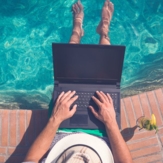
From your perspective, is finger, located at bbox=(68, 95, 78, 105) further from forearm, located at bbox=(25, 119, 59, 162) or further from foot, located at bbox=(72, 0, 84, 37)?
foot, located at bbox=(72, 0, 84, 37)

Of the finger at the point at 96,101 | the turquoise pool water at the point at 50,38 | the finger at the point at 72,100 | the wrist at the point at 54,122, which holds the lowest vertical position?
the wrist at the point at 54,122

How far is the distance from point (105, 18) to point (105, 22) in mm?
73

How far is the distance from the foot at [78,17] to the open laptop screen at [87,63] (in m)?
0.98

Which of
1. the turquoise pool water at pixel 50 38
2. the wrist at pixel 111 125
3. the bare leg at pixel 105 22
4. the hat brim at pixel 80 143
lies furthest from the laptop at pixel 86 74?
the turquoise pool water at pixel 50 38

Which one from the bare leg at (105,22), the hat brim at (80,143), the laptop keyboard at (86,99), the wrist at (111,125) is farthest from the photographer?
the bare leg at (105,22)

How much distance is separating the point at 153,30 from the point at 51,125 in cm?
233

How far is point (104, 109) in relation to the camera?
8.55 ft

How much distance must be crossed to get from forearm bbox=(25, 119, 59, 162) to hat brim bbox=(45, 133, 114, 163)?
133 millimetres

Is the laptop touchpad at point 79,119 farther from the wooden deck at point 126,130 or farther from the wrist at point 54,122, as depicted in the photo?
the wooden deck at point 126,130

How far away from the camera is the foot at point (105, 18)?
3590 mm

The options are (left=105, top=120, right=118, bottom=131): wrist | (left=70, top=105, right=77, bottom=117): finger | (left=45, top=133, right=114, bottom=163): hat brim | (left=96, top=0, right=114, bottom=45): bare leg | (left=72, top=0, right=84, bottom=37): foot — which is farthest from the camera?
(left=72, top=0, right=84, bottom=37): foot

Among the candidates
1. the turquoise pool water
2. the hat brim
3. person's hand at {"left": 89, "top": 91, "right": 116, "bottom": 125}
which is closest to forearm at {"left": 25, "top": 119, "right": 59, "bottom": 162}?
the hat brim

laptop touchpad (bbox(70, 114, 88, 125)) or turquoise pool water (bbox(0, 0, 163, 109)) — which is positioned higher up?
turquoise pool water (bbox(0, 0, 163, 109))

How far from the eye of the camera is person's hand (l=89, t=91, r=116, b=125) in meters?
2.56
